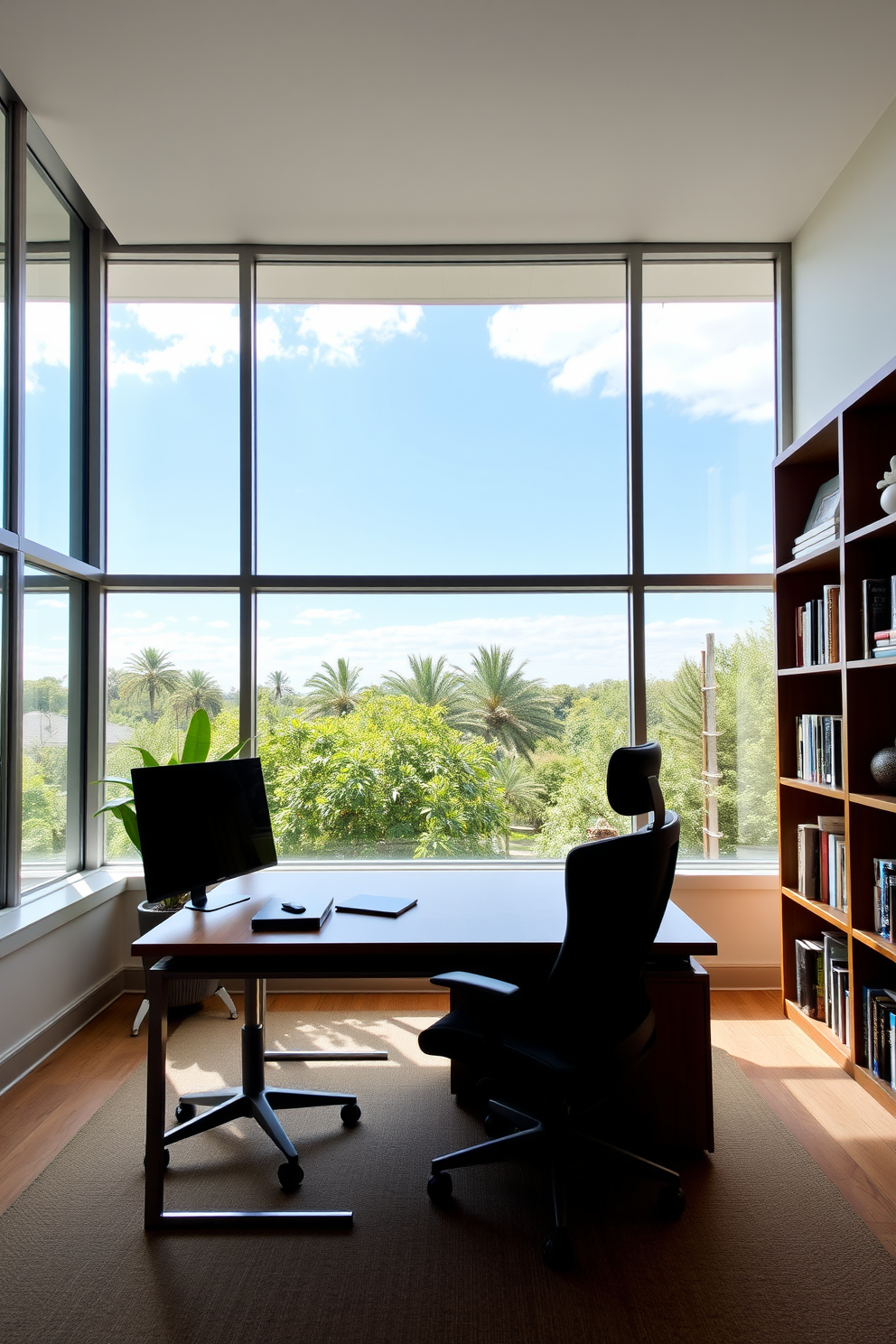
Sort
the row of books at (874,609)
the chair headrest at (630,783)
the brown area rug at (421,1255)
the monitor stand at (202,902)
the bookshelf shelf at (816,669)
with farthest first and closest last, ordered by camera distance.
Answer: the bookshelf shelf at (816,669)
the row of books at (874,609)
the monitor stand at (202,902)
the chair headrest at (630,783)
the brown area rug at (421,1255)

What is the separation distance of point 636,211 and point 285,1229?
14.5 ft

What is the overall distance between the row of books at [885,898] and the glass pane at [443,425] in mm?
1946

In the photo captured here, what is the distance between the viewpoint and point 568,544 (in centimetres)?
417

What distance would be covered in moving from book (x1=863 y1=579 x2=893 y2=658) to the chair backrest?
134 centimetres

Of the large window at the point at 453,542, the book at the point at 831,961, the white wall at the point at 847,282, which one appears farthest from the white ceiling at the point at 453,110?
the book at the point at 831,961

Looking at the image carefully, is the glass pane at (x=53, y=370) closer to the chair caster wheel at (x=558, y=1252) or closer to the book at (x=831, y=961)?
the chair caster wheel at (x=558, y=1252)

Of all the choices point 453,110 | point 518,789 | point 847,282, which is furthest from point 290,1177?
point 847,282

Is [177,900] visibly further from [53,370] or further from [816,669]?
[816,669]

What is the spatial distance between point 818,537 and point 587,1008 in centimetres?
231

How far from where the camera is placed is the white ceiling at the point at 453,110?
278 centimetres

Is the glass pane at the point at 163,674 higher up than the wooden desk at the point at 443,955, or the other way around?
the glass pane at the point at 163,674

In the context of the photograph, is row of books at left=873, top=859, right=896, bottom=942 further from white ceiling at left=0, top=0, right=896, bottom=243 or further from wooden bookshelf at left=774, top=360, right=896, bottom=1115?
Result: white ceiling at left=0, top=0, right=896, bottom=243

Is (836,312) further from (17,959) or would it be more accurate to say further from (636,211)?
(17,959)

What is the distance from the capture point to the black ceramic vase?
2770 mm
